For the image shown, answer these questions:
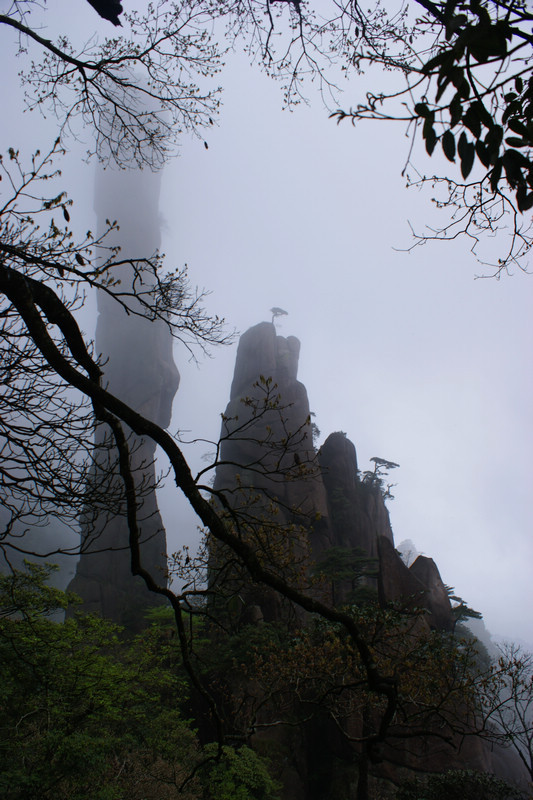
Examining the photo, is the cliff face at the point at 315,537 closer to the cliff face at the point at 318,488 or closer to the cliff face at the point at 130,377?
the cliff face at the point at 318,488

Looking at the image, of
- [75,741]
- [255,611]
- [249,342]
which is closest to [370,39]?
[75,741]

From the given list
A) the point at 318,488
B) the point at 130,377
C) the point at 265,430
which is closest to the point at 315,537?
the point at 318,488

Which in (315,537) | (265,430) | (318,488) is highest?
(265,430)

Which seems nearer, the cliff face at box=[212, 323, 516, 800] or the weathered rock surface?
the cliff face at box=[212, 323, 516, 800]

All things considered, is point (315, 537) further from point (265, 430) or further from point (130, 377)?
point (130, 377)

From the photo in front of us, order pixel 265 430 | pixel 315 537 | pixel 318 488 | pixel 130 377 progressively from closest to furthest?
pixel 315 537 < pixel 318 488 < pixel 265 430 < pixel 130 377

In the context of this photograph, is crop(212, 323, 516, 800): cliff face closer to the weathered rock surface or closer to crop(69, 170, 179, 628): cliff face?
the weathered rock surface

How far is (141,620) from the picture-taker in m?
24.2

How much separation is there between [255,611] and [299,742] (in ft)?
14.0

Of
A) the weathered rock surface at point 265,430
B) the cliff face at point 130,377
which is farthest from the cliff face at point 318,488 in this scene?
the cliff face at point 130,377

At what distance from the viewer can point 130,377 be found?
125ft

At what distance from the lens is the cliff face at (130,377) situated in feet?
86.0

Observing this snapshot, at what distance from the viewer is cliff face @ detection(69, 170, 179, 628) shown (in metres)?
26.2

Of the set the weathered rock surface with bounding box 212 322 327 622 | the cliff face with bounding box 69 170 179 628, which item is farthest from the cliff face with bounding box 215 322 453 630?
the cliff face with bounding box 69 170 179 628
